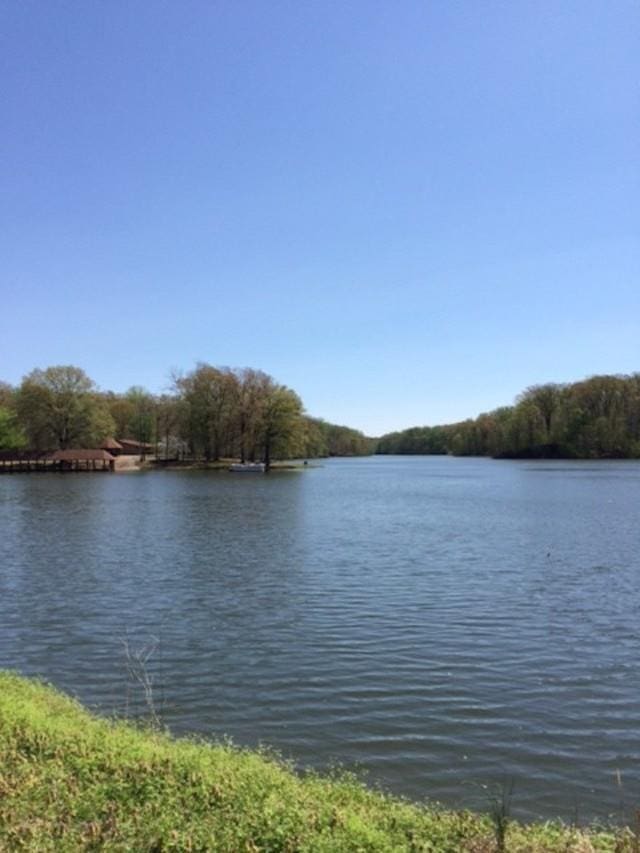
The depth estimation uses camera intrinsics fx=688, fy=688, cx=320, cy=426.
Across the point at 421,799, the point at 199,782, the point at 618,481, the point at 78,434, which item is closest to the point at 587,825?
the point at 421,799

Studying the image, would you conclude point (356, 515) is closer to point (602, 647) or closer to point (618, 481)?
point (602, 647)

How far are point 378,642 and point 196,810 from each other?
31.5ft

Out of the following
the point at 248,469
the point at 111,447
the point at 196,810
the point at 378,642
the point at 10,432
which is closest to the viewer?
the point at 196,810

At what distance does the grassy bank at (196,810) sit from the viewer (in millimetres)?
5812

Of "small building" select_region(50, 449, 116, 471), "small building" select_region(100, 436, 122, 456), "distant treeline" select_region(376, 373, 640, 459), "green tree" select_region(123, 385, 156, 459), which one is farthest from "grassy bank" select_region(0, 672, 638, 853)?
"distant treeline" select_region(376, 373, 640, 459)

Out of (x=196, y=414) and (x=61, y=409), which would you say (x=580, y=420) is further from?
(x=61, y=409)

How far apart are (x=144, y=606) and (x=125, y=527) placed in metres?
20.2

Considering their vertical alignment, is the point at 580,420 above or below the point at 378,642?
above

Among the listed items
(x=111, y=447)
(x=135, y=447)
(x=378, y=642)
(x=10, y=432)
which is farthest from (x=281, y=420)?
(x=378, y=642)

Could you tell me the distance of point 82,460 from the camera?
113 m

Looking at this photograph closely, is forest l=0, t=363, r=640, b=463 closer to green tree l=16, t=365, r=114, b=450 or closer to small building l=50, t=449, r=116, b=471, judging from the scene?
green tree l=16, t=365, r=114, b=450

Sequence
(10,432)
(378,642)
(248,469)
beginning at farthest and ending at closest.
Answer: (10,432)
(248,469)
(378,642)

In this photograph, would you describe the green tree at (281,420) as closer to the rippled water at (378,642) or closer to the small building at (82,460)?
the small building at (82,460)

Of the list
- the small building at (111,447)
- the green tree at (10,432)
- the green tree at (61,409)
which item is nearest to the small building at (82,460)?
the green tree at (61,409)
